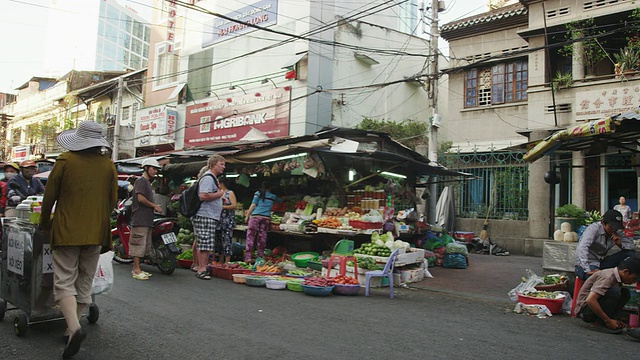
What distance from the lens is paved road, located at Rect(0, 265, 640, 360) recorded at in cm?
416

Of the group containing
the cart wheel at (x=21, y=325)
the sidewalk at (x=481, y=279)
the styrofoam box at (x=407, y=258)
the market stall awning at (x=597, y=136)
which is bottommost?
the sidewalk at (x=481, y=279)

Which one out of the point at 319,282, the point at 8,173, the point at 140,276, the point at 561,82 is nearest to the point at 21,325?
the point at 140,276

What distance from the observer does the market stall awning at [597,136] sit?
20.9ft

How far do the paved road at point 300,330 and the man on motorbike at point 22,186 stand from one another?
8.82 ft

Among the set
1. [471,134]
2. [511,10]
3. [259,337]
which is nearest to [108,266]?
[259,337]

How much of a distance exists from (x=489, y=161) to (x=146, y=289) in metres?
13.6

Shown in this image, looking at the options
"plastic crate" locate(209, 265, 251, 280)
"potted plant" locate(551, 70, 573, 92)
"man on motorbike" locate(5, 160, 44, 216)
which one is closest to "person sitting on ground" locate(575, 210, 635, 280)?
"plastic crate" locate(209, 265, 251, 280)

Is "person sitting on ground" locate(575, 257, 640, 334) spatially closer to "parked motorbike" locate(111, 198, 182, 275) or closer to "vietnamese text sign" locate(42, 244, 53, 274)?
"vietnamese text sign" locate(42, 244, 53, 274)

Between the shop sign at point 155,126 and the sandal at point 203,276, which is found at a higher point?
the shop sign at point 155,126

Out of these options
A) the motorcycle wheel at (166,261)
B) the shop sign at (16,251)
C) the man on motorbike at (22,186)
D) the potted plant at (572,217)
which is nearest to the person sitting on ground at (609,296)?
the potted plant at (572,217)

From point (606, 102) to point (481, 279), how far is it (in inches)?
330

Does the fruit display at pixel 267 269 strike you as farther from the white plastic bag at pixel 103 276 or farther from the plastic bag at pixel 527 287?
the plastic bag at pixel 527 287

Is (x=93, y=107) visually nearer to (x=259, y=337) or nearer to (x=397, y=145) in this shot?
(x=397, y=145)

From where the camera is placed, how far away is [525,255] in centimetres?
1509
